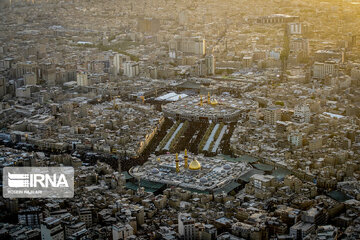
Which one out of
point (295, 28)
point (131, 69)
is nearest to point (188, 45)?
point (131, 69)

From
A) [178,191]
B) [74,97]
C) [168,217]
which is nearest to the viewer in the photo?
[168,217]

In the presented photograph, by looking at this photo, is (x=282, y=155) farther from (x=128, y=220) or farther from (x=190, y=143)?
(x=128, y=220)

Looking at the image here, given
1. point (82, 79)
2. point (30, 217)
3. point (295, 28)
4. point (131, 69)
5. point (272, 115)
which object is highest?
point (295, 28)

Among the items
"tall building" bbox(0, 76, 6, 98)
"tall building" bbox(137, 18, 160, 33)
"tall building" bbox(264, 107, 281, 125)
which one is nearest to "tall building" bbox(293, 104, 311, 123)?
"tall building" bbox(264, 107, 281, 125)

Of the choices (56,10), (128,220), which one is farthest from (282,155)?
(56,10)

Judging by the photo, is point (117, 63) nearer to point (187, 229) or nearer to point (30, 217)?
point (30, 217)

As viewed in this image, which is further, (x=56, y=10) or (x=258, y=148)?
(x=56, y=10)
